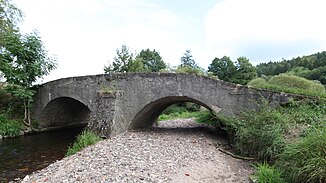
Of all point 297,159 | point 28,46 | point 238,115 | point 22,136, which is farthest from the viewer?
point 28,46

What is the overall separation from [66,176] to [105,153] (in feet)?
4.90

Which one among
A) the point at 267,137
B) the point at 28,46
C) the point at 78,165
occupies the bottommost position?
the point at 78,165

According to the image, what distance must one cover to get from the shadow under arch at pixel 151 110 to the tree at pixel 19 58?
702cm

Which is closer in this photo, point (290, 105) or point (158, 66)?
point (290, 105)

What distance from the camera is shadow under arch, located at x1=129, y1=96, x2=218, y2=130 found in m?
10.00

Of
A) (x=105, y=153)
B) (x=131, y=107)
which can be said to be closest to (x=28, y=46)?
(x=131, y=107)

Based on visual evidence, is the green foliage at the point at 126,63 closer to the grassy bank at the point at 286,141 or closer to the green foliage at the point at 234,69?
the green foliage at the point at 234,69

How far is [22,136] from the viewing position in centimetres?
1290

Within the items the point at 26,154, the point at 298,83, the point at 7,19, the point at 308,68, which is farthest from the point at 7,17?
the point at 308,68

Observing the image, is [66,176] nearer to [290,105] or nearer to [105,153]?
[105,153]

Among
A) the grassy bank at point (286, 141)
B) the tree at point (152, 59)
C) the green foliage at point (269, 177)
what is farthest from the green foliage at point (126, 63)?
the green foliage at point (269, 177)

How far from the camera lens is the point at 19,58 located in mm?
13836

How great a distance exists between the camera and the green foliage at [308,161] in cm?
352

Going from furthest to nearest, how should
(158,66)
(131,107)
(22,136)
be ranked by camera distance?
(158,66) → (22,136) → (131,107)
